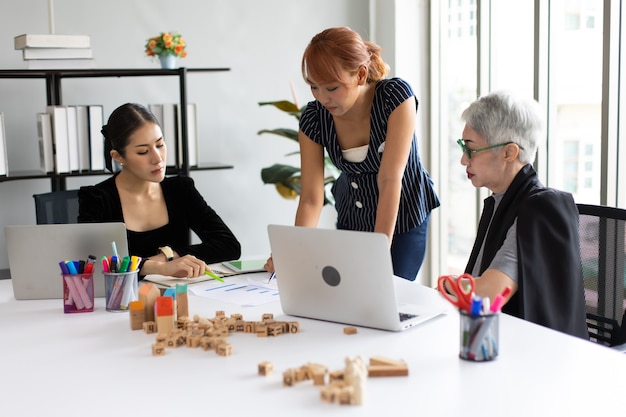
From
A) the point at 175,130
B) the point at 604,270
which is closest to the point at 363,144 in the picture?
the point at 604,270

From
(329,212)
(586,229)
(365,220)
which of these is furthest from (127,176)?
(329,212)

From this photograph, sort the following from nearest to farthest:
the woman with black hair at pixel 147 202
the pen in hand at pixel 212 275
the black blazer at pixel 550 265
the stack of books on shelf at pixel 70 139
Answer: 1. the black blazer at pixel 550 265
2. the pen in hand at pixel 212 275
3. the woman with black hair at pixel 147 202
4. the stack of books on shelf at pixel 70 139

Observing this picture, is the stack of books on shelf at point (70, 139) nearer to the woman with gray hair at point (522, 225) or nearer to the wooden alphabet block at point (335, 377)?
Answer: the woman with gray hair at point (522, 225)

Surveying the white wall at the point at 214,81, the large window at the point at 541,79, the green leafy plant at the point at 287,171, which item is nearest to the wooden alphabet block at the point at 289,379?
the large window at the point at 541,79

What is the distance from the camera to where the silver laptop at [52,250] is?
1.94 meters

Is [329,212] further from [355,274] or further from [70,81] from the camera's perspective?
[355,274]

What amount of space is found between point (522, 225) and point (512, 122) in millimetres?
312

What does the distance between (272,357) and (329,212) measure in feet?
9.56

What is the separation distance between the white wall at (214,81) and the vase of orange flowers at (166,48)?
0.27 meters

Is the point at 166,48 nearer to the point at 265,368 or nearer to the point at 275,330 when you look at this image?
the point at 275,330

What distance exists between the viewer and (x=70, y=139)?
341 centimetres

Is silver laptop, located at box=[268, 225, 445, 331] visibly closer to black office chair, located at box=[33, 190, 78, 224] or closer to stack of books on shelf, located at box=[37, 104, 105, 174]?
black office chair, located at box=[33, 190, 78, 224]

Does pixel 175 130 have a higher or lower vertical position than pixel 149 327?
higher

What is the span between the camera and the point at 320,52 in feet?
7.13
